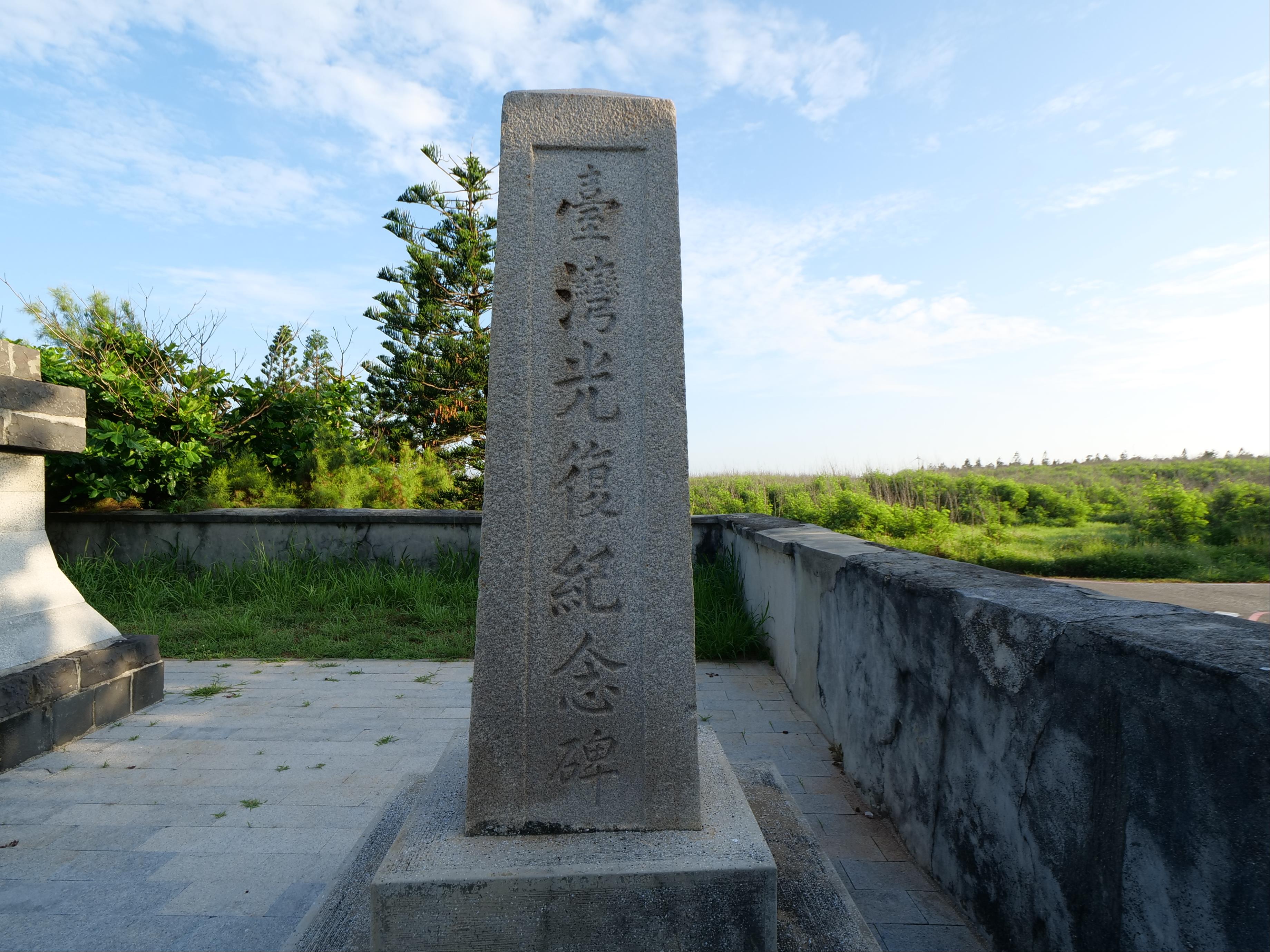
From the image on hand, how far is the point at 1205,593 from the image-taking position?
7.80 m

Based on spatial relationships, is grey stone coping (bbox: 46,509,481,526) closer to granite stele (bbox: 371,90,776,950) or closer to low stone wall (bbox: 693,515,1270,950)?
low stone wall (bbox: 693,515,1270,950)

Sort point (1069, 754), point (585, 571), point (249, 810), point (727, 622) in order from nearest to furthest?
point (1069, 754) → point (585, 571) → point (249, 810) → point (727, 622)

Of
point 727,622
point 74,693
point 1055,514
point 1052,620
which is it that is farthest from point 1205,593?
point 74,693

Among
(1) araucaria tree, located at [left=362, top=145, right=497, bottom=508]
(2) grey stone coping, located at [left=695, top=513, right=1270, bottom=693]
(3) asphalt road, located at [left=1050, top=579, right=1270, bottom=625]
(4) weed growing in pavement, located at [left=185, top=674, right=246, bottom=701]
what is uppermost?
(1) araucaria tree, located at [left=362, top=145, right=497, bottom=508]

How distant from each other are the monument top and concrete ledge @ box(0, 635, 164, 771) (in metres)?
2.67

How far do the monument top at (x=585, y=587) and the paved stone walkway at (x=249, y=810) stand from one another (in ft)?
2.79

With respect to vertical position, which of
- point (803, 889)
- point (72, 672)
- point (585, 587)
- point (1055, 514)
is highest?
point (585, 587)

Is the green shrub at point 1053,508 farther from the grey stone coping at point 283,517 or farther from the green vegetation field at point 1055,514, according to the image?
the grey stone coping at point 283,517

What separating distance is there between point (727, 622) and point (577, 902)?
3.69 metres

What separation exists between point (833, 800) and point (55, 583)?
3.82 m

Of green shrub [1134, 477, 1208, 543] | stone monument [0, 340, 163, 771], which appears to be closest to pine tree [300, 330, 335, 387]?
stone monument [0, 340, 163, 771]

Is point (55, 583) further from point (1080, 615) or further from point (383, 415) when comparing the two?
point (383, 415)

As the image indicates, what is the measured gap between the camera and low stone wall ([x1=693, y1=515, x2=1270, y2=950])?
1.02 meters

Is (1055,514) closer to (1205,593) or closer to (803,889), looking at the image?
(1205,593)
